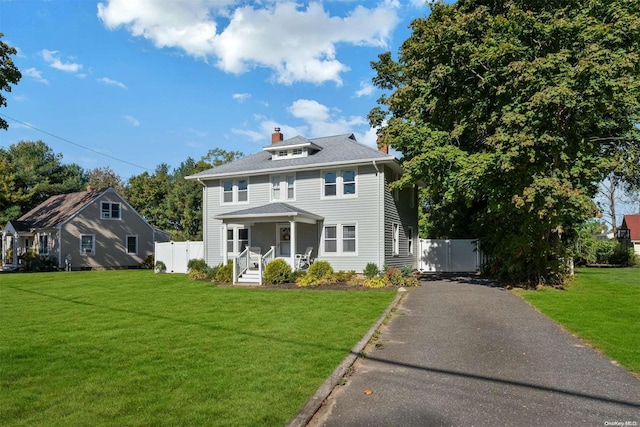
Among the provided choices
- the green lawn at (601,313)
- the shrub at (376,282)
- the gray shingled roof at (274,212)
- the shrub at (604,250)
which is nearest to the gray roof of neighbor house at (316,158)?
the gray shingled roof at (274,212)

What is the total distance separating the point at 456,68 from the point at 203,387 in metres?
15.2

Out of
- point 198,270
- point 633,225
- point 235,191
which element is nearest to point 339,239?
point 235,191

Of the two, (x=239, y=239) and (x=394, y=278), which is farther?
(x=239, y=239)

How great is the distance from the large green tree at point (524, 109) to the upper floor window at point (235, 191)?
827 cm

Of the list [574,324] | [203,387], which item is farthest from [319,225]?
[203,387]

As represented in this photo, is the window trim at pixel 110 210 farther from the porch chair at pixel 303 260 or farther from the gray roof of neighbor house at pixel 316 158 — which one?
the porch chair at pixel 303 260

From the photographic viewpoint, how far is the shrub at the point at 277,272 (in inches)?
697

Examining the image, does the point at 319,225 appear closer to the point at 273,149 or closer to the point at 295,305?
the point at 273,149

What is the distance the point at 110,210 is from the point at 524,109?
29625 mm

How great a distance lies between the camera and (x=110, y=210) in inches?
1280

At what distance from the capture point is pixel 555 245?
53.4 feet

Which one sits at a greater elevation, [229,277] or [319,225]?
[319,225]

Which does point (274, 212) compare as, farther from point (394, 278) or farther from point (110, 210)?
point (110, 210)

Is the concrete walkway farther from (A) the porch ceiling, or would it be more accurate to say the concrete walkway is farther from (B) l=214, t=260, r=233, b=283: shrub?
(B) l=214, t=260, r=233, b=283: shrub
